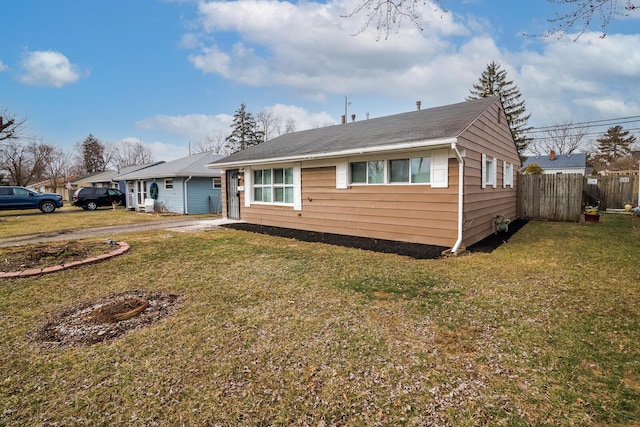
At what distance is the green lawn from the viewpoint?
6.38 feet

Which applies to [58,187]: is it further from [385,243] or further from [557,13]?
[557,13]

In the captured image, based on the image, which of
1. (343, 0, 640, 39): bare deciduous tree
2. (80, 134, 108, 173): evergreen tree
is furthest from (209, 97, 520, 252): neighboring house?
(80, 134, 108, 173): evergreen tree

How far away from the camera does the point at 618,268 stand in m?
5.12

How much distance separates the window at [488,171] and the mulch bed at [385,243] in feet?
4.94

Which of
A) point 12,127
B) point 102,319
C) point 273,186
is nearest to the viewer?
point 102,319

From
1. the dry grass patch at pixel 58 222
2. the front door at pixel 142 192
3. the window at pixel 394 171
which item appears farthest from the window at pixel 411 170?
the front door at pixel 142 192

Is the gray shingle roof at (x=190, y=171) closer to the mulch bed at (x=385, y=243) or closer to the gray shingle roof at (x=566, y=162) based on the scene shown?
the mulch bed at (x=385, y=243)

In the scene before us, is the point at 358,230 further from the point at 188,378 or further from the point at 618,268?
the point at 188,378

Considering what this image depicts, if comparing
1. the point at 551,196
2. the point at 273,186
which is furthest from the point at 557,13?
the point at 551,196

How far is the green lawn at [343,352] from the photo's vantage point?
1.95 m

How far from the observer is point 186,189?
655 inches

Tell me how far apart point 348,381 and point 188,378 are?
120cm

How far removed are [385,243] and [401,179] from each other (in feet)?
5.22

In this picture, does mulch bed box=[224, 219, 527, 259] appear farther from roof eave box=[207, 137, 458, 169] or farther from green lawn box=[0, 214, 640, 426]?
roof eave box=[207, 137, 458, 169]
